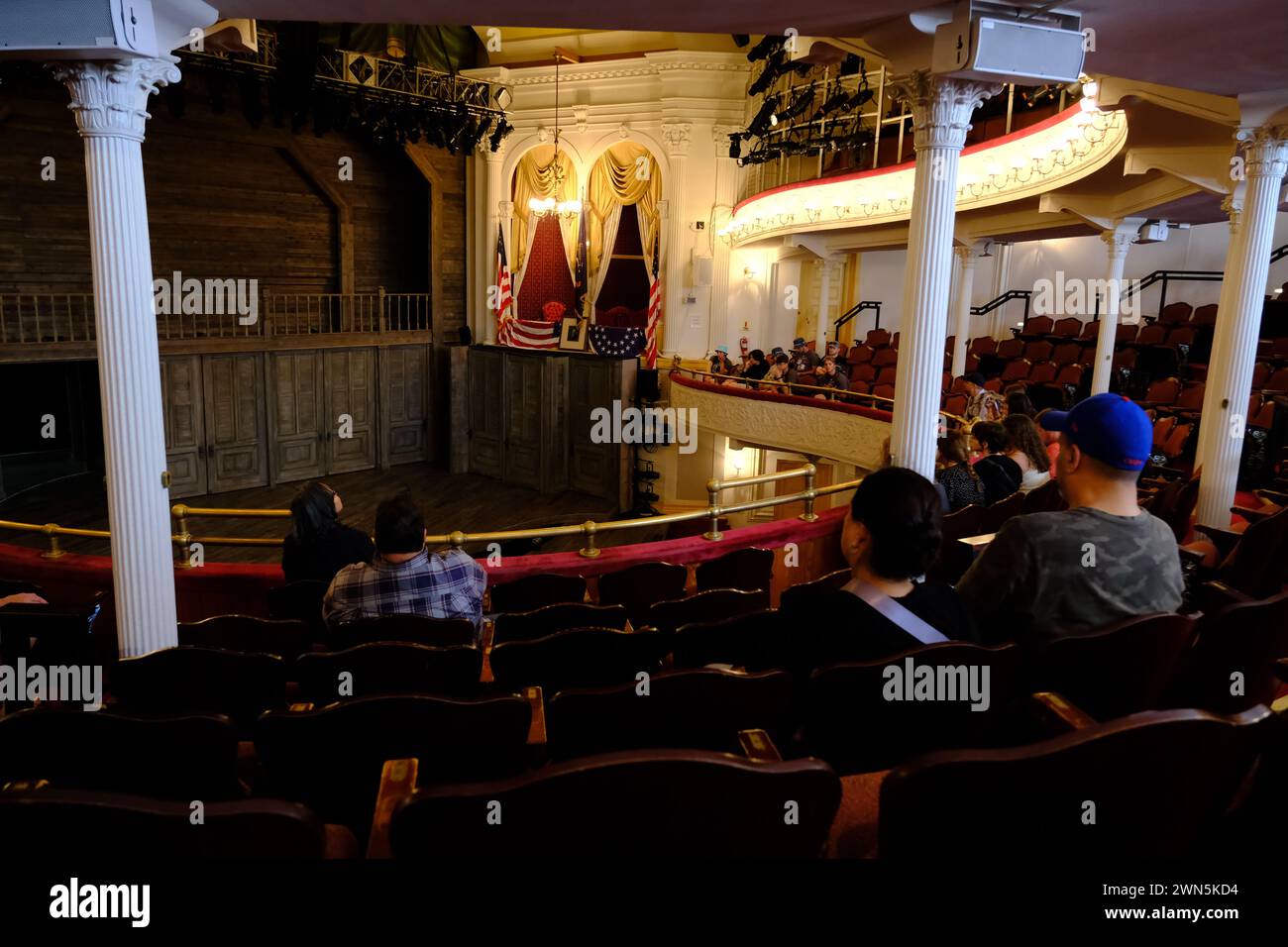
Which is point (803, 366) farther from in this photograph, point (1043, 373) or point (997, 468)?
point (997, 468)

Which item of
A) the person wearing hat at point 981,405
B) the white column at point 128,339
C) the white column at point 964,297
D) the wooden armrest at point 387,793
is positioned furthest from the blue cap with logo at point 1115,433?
the white column at point 964,297

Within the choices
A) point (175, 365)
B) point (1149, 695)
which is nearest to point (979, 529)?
point (1149, 695)

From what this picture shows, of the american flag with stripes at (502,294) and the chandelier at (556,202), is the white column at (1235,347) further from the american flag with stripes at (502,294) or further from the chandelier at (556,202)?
the chandelier at (556,202)

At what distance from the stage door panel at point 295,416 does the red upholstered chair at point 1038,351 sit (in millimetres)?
11908

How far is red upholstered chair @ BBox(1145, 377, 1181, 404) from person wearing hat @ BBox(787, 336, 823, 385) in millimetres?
4947

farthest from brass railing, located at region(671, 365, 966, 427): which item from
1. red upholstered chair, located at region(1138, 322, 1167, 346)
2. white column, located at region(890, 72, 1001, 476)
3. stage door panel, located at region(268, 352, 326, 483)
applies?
white column, located at region(890, 72, 1001, 476)

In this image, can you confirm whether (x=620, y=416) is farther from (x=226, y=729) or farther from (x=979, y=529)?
(x=226, y=729)

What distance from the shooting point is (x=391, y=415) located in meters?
16.0

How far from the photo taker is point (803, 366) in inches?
584

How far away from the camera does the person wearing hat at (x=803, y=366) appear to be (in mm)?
14359

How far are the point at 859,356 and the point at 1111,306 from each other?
580 centimetres

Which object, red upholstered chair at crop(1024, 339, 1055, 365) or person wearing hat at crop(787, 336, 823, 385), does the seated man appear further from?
red upholstered chair at crop(1024, 339, 1055, 365)

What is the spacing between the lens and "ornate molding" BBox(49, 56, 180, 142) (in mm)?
4047
